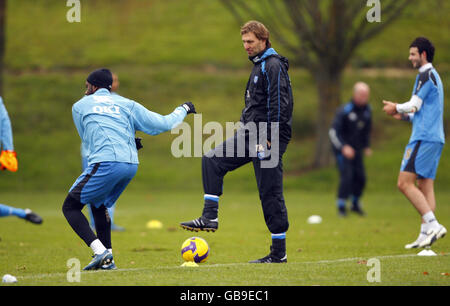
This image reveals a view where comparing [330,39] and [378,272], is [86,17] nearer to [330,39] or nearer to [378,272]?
[330,39]

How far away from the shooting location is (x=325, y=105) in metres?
24.0

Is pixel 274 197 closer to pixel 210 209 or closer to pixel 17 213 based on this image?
pixel 210 209

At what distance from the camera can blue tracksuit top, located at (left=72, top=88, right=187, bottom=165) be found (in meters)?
7.38

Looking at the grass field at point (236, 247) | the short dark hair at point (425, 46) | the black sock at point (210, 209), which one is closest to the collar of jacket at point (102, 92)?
the black sock at point (210, 209)

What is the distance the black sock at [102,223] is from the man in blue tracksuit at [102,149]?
0.13 meters

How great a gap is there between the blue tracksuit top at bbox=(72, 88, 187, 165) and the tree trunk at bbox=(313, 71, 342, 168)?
54.3ft

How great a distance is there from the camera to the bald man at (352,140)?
15500 mm

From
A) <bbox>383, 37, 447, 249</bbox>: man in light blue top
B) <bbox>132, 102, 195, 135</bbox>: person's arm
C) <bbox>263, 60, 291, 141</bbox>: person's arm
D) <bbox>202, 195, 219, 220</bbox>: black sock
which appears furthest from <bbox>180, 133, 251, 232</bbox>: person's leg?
<bbox>383, 37, 447, 249</bbox>: man in light blue top

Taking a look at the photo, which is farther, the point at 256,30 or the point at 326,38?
the point at 326,38

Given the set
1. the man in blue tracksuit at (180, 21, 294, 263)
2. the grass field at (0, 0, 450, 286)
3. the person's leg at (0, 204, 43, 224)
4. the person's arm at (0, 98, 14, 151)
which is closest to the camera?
the man in blue tracksuit at (180, 21, 294, 263)

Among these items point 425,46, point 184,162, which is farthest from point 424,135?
point 184,162

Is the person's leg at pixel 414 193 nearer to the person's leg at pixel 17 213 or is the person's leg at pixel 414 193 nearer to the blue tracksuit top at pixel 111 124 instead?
the blue tracksuit top at pixel 111 124

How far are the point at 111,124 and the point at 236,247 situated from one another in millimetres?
3693

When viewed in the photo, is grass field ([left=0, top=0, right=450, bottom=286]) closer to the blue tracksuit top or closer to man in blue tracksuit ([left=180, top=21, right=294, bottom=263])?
man in blue tracksuit ([left=180, top=21, right=294, bottom=263])
